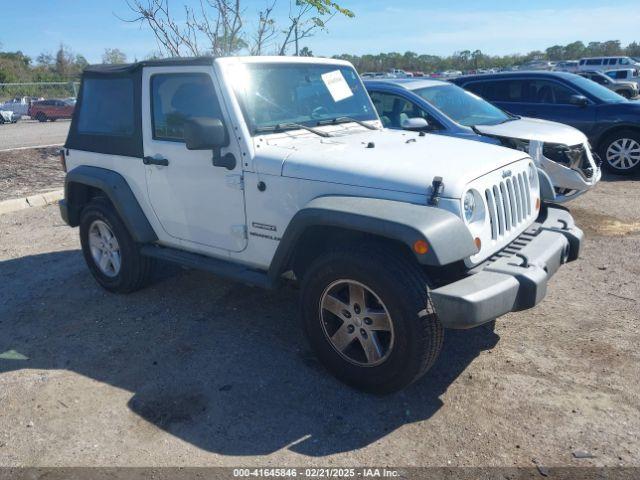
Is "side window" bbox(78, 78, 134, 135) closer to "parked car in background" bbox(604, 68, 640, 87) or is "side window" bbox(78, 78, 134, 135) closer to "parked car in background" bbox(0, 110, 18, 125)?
"parked car in background" bbox(0, 110, 18, 125)

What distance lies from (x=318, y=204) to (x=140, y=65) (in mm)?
2227

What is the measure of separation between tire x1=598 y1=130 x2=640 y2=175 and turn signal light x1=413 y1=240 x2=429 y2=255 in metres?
7.92

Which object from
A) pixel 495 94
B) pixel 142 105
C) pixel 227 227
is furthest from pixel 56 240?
pixel 495 94

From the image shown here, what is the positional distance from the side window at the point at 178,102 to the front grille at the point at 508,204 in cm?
193

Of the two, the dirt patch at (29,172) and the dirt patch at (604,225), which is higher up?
the dirt patch at (29,172)

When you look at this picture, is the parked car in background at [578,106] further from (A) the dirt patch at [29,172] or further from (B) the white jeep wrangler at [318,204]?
(A) the dirt patch at [29,172]

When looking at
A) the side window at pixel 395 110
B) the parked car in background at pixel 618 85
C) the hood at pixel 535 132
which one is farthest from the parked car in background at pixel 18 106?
the hood at pixel 535 132

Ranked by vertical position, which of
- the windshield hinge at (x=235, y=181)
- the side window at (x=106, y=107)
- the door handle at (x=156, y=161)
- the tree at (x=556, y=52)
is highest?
the tree at (x=556, y=52)

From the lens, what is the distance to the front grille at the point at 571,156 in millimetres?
7035

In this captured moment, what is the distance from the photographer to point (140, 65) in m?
4.53

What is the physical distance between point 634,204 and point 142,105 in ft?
21.5

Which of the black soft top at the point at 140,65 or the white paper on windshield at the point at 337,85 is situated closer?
the black soft top at the point at 140,65

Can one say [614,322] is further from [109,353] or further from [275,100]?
[109,353]

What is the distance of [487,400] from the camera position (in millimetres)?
3395
